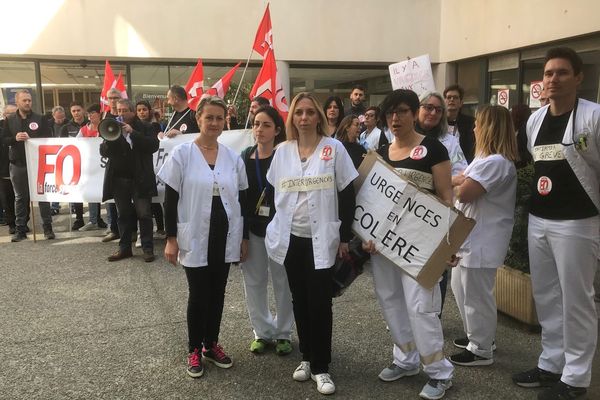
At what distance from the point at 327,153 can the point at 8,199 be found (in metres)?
7.29

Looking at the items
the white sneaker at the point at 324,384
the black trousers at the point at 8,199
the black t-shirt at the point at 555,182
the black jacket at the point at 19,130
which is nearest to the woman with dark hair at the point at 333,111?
the black t-shirt at the point at 555,182

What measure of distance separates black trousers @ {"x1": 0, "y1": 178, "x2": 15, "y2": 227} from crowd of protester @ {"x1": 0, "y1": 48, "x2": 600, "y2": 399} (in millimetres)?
6191

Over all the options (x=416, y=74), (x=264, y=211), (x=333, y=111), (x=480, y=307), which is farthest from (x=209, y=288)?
(x=416, y=74)

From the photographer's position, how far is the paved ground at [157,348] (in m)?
3.36

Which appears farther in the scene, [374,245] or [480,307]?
[480,307]

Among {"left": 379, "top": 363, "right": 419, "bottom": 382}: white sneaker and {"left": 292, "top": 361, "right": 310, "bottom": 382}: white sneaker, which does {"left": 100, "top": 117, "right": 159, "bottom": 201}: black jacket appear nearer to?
{"left": 292, "top": 361, "right": 310, "bottom": 382}: white sneaker

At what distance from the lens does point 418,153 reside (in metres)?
3.19

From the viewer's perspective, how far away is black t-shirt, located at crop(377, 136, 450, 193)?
124 inches

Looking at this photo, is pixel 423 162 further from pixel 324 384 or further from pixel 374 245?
pixel 324 384

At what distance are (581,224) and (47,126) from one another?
770 centimetres

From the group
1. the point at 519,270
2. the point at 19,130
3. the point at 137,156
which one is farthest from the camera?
the point at 19,130

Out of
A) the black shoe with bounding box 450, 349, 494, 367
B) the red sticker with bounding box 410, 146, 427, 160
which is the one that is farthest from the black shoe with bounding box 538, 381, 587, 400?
the red sticker with bounding box 410, 146, 427, 160

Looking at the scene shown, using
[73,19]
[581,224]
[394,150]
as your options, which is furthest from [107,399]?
[73,19]

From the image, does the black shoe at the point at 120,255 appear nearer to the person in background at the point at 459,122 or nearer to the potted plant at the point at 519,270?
the person in background at the point at 459,122
